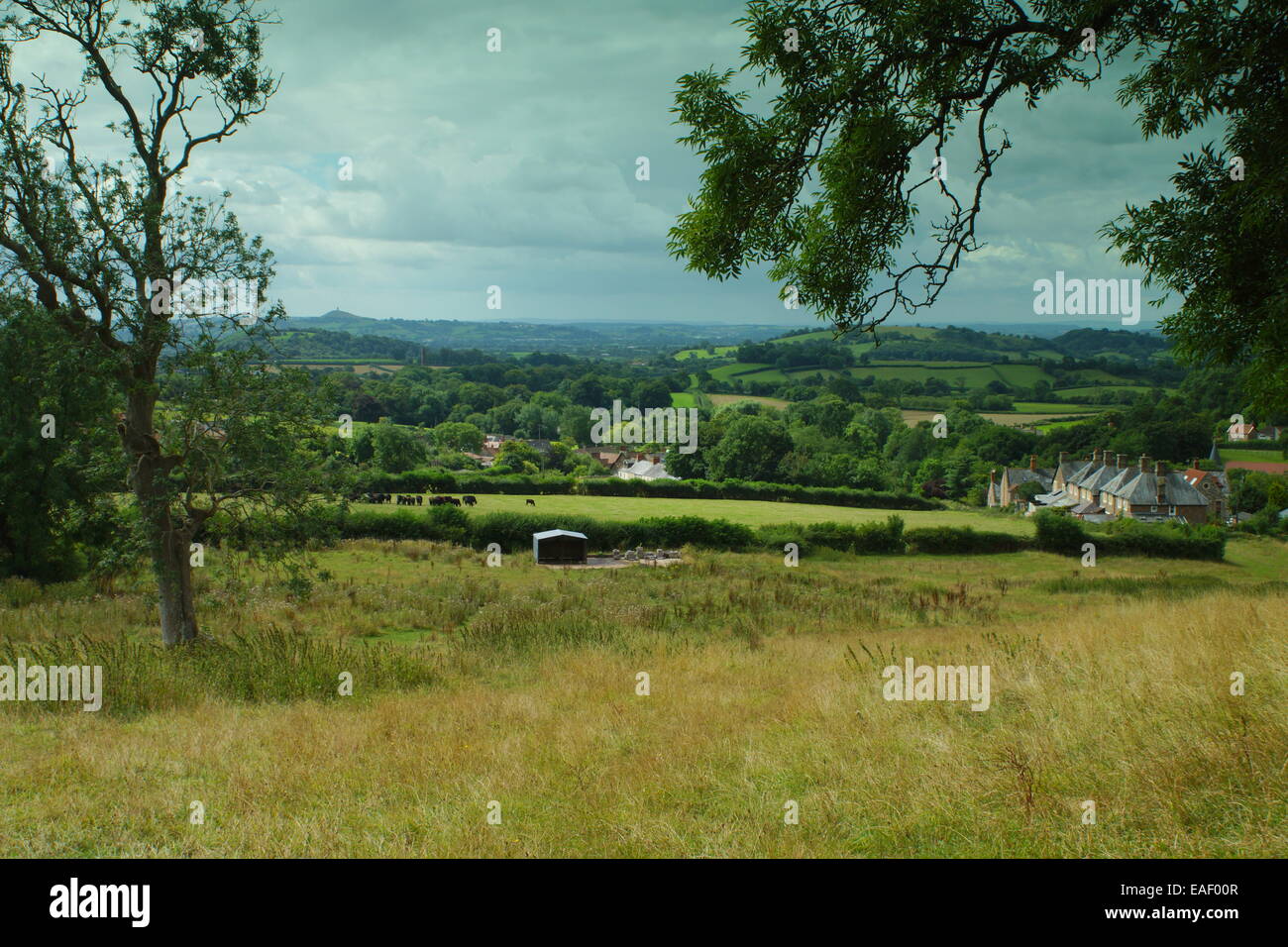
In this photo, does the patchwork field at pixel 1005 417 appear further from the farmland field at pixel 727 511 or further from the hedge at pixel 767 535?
the hedge at pixel 767 535

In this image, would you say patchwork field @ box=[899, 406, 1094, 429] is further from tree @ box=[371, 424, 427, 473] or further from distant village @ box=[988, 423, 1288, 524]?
tree @ box=[371, 424, 427, 473]

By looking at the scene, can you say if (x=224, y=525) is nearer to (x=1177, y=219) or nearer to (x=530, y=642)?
(x=530, y=642)

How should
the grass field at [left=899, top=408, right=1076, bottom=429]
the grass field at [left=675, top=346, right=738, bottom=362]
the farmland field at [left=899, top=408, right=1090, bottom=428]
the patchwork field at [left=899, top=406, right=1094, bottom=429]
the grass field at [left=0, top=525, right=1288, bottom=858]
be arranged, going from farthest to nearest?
the grass field at [left=675, top=346, right=738, bottom=362] → the grass field at [left=899, top=408, right=1076, bottom=429] → the farmland field at [left=899, top=408, right=1090, bottom=428] → the patchwork field at [left=899, top=406, right=1094, bottom=429] → the grass field at [left=0, top=525, right=1288, bottom=858]

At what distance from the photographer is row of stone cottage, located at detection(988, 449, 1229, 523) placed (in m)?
62.0

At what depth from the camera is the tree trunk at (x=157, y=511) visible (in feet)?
44.1

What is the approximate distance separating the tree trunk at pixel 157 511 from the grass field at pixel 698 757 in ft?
5.82

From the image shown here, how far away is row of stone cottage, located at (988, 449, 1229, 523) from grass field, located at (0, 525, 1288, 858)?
56.7 m

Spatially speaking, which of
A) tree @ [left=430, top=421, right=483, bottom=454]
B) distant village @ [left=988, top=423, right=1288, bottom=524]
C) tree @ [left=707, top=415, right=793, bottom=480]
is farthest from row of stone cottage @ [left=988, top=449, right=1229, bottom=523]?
tree @ [left=430, top=421, right=483, bottom=454]

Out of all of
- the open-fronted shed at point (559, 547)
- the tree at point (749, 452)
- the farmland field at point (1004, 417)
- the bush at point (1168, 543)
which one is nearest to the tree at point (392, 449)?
the open-fronted shed at point (559, 547)

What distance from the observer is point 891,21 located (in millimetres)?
7234

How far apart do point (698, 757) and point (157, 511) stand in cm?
1119

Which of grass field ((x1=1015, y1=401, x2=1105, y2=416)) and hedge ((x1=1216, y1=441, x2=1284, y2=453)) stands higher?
grass field ((x1=1015, y1=401, x2=1105, y2=416))

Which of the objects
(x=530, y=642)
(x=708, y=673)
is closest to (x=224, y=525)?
(x=530, y=642)
